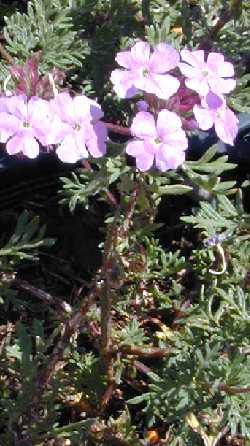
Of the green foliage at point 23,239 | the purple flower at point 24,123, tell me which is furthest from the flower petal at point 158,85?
the green foliage at point 23,239

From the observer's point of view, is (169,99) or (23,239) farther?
(23,239)

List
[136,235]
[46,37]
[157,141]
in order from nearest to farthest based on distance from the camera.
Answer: [157,141] → [136,235] → [46,37]

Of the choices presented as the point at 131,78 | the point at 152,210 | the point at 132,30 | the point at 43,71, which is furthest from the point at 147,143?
the point at 132,30

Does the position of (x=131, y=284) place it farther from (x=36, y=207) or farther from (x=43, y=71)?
(x=43, y=71)

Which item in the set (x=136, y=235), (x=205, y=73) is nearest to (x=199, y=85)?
(x=205, y=73)

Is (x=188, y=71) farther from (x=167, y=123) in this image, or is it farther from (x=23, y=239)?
(x=23, y=239)

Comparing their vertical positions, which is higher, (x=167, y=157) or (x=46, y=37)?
(x=46, y=37)

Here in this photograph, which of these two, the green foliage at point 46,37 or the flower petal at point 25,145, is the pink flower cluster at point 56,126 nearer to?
the flower petal at point 25,145

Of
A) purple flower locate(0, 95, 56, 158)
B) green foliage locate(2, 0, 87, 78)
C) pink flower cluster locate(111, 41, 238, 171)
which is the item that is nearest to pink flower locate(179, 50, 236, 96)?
pink flower cluster locate(111, 41, 238, 171)
